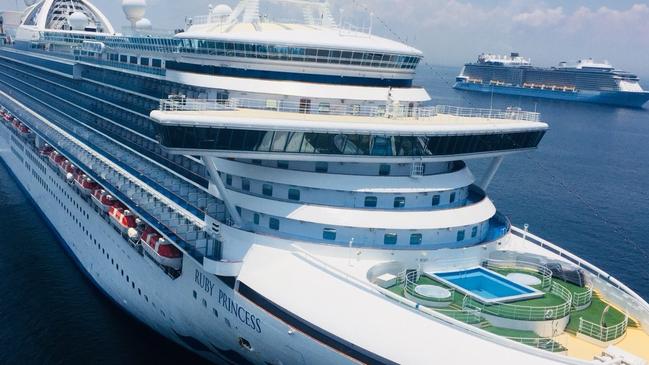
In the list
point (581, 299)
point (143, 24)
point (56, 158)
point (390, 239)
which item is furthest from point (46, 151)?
point (581, 299)

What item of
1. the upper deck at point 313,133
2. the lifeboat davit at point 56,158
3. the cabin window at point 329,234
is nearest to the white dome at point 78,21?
the lifeboat davit at point 56,158

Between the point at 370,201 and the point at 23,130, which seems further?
the point at 23,130

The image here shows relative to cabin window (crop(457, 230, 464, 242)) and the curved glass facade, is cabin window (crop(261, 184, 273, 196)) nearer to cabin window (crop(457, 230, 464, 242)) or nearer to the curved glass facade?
the curved glass facade

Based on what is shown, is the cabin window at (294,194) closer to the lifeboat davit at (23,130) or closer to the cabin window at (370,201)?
the cabin window at (370,201)

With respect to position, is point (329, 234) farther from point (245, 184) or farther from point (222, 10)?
point (222, 10)

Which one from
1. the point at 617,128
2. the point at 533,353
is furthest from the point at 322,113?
the point at 617,128

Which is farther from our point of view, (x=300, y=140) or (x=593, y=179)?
(x=593, y=179)

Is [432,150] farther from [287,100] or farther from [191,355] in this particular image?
[191,355]
